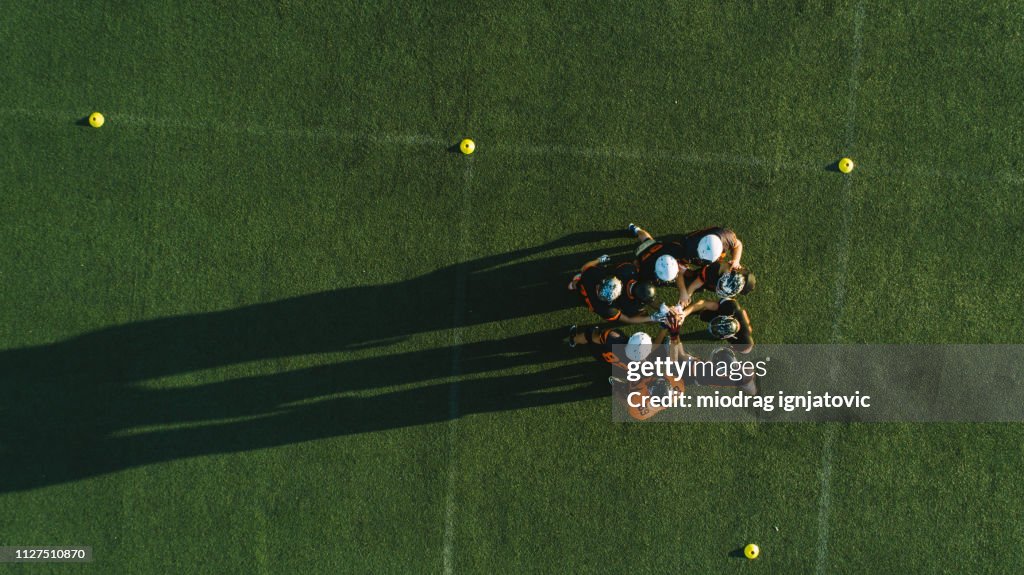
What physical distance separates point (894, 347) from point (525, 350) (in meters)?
3.58

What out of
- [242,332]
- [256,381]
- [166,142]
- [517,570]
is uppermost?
[166,142]

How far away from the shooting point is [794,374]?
19.2 feet

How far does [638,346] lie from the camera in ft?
15.6

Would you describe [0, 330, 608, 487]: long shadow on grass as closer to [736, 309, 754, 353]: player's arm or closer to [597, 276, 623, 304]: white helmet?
[597, 276, 623, 304]: white helmet

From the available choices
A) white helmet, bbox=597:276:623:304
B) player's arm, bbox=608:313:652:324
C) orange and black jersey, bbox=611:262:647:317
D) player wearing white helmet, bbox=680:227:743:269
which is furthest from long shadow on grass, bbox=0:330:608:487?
player wearing white helmet, bbox=680:227:743:269

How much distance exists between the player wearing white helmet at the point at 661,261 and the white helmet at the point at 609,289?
317 mm

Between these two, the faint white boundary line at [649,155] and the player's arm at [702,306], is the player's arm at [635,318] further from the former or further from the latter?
the faint white boundary line at [649,155]

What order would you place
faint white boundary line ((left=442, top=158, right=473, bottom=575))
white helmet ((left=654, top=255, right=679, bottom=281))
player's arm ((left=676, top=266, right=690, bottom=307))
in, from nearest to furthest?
white helmet ((left=654, top=255, right=679, bottom=281)), player's arm ((left=676, top=266, right=690, bottom=307)), faint white boundary line ((left=442, top=158, right=473, bottom=575))

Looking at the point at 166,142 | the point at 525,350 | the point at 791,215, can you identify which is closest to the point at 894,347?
the point at 791,215

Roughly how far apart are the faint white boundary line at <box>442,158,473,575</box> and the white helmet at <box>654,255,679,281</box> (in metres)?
1.85

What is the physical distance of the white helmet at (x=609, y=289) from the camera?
4938 millimetres

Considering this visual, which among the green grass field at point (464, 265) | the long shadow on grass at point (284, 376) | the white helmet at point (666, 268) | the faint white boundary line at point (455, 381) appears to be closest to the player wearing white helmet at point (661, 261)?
the white helmet at point (666, 268)

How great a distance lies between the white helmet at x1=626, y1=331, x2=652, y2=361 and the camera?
15.6ft

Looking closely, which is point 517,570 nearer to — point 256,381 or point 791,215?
point 256,381
